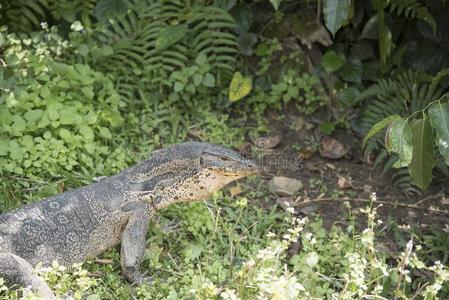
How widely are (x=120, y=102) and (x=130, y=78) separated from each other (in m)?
0.41

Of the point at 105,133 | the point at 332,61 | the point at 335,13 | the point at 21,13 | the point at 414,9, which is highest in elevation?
the point at 335,13

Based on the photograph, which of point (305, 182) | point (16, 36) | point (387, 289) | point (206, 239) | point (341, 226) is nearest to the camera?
point (387, 289)

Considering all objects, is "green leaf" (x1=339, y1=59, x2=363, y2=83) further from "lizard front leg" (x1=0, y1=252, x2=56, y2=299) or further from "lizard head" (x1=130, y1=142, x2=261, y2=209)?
"lizard front leg" (x1=0, y1=252, x2=56, y2=299)

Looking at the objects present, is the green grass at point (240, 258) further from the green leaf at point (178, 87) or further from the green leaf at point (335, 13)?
the green leaf at point (335, 13)

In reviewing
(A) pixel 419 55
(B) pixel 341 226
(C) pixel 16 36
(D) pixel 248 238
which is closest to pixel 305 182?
(B) pixel 341 226

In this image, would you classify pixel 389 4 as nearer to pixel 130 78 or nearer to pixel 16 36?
pixel 130 78

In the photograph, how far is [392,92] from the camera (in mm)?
6852

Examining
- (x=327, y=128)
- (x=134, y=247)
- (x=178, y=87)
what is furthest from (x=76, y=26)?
(x=134, y=247)

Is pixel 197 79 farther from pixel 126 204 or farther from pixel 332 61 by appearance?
pixel 126 204

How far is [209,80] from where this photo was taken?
686 cm

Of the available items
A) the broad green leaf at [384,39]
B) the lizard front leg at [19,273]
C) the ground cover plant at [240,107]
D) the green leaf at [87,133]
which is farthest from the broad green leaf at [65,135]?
the broad green leaf at [384,39]

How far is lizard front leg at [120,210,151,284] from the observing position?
5086 mm

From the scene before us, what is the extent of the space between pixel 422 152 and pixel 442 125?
308 millimetres

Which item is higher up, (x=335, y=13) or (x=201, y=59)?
(x=335, y=13)
